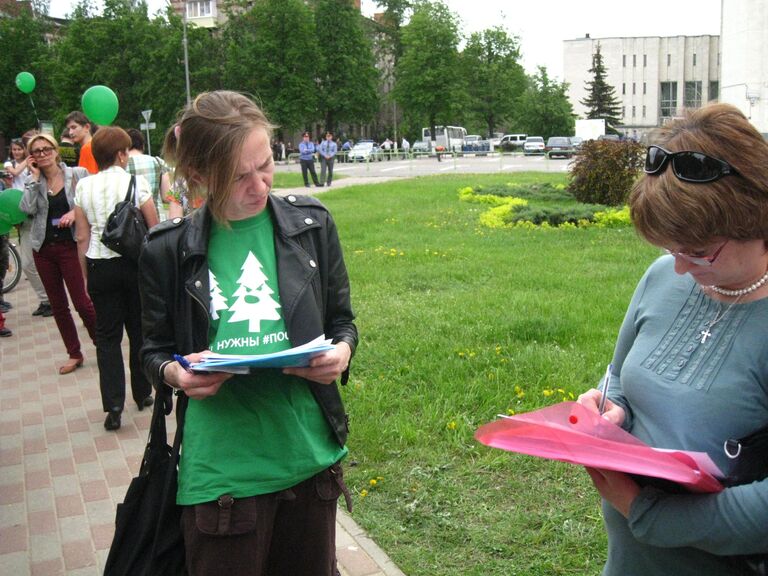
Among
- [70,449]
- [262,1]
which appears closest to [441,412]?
[70,449]

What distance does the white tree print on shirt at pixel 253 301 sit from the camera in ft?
7.25

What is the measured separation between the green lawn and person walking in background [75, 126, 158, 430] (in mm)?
1622

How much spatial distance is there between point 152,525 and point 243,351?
1.83 feet

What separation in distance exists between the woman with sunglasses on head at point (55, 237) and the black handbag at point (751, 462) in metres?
5.87

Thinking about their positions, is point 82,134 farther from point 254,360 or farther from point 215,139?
point 254,360

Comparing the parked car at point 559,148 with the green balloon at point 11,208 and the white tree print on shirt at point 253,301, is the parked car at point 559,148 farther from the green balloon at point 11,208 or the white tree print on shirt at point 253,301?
the white tree print on shirt at point 253,301

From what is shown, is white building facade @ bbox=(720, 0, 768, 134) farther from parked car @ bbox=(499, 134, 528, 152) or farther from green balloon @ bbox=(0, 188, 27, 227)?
green balloon @ bbox=(0, 188, 27, 227)

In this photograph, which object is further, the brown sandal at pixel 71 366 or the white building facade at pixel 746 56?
the white building facade at pixel 746 56

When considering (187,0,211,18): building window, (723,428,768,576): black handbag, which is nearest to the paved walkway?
(723,428,768,576): black handbag

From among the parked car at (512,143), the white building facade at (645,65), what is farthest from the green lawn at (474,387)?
the white building facade at (645,65)

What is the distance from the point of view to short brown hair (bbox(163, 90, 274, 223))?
221 cm

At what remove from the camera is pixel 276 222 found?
7.68 ft

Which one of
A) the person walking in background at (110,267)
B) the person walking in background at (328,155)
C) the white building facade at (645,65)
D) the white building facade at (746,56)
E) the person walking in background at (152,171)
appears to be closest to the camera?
the person walking in background at (110,267)

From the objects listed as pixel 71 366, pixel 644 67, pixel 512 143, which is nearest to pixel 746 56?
pixel 512 143
